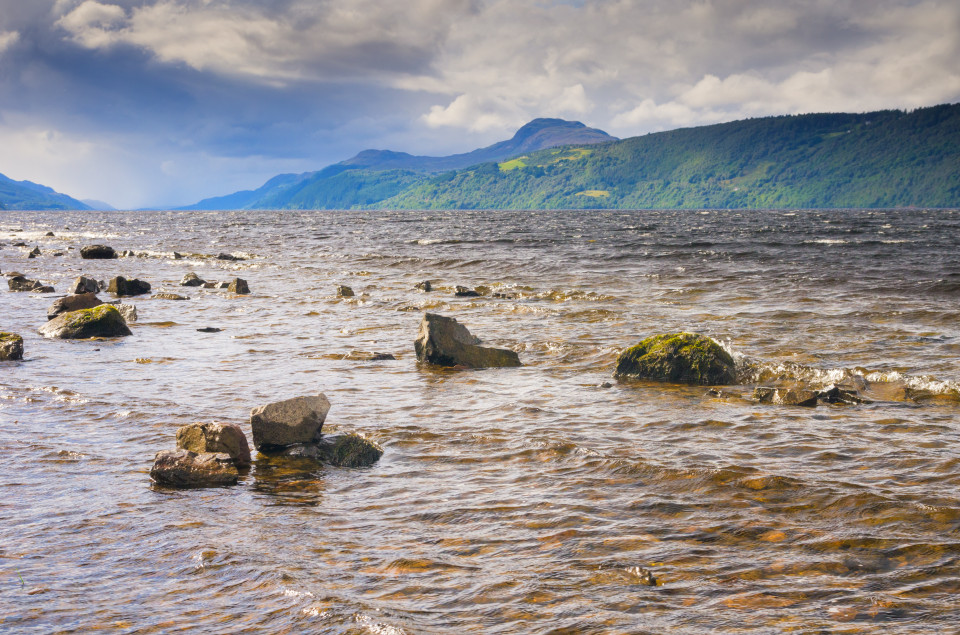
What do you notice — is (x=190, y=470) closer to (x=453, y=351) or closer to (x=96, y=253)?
(x=453, y=351)

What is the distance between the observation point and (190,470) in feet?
24.5

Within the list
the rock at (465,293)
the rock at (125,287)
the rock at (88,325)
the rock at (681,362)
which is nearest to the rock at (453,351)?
the rock at (681,362)

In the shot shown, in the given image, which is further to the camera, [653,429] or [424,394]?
[424,394]

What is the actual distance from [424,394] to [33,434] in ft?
19.3

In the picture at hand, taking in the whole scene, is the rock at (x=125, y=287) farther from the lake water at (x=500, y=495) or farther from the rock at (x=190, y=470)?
the rock at (x=190, y=470)

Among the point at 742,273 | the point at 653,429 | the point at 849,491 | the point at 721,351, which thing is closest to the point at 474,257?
the point at 742,273

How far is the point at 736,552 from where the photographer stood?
554 cm

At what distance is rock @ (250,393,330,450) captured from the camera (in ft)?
28.1

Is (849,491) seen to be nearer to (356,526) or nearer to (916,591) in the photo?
(916,591)

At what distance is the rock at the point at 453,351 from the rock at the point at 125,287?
1868 centimetres

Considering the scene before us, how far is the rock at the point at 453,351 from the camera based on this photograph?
14266 mm

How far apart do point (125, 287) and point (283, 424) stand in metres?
22.8

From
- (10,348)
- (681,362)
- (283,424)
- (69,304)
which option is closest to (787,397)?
(681,362)

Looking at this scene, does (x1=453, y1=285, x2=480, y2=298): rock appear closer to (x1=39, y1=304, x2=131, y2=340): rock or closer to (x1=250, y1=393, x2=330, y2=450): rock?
(x1=39, y1=304, x2=131, y2=340): rock
